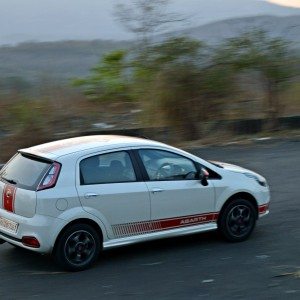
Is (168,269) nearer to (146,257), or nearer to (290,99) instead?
(146,257)

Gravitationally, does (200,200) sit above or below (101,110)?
below

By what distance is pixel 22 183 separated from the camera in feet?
29.2

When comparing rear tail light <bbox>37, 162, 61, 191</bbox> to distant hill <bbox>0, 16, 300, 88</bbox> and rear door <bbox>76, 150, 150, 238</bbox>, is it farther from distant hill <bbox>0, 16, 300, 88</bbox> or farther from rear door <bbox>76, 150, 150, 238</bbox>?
distant hill <bbox>0, 16, 300, 88</bbox>

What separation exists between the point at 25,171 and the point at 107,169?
0.96 m

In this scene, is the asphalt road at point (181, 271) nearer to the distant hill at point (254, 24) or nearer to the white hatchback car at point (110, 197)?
the white hatchback car at point (110, 197)

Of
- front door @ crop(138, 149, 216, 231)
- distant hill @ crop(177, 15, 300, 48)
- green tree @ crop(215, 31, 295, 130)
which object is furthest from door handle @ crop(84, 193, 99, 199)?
distant hill @ crop(177, 15, 300, 48)

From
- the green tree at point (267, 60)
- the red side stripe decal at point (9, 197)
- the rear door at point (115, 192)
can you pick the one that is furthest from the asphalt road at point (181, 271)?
the green tree at point (267, 60)

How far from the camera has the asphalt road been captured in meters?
8.00

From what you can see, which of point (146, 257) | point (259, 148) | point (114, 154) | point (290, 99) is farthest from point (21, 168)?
point (290, 99)

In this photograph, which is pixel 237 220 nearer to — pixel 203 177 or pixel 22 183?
pixel 203 177

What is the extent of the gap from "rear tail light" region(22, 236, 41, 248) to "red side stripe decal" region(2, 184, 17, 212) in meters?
0.39

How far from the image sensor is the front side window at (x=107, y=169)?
897cm

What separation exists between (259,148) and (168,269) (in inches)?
371

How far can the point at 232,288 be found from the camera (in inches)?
318
